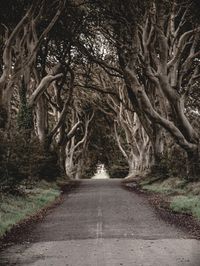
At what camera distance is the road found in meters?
8.30

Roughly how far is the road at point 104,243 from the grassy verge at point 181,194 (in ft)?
3.33

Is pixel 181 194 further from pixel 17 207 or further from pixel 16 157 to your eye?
pixel 17 207

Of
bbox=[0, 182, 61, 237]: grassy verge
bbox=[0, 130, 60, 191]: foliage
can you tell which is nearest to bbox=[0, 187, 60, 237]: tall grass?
bbox=[0, 182, 61, 237]: grassy verge

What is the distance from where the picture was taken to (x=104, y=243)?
31.9 feet

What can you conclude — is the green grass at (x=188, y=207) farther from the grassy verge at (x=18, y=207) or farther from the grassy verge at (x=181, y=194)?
the grassy verge at (x=18, y=207)

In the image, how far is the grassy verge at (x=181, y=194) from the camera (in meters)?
14.8

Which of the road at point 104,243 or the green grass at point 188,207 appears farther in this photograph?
the green grass at point 188,207

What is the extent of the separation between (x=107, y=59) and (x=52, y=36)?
7174 millimetres

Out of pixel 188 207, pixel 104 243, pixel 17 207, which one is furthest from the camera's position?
pixel 17 207

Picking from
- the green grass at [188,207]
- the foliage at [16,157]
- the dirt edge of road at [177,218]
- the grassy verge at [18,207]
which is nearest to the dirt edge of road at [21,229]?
the grassy verge at [18,207]

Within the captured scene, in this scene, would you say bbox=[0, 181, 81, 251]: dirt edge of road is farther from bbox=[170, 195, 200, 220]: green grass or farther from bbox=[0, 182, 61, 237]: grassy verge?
bbox=[170, 195, 200, 220]: green grass

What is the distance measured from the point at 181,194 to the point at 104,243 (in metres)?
10.5

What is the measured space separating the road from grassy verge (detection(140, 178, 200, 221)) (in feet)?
3.33

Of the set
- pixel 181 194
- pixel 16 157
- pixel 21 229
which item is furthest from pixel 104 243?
pixel 181 194
